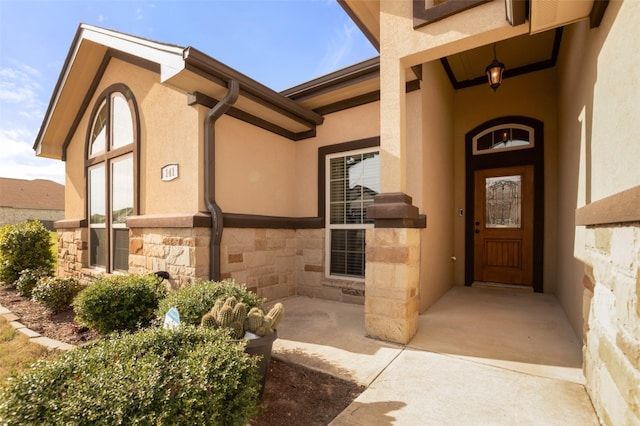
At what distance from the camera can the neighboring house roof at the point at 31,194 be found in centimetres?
2451

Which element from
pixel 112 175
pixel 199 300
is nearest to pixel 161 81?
pixel 199 300

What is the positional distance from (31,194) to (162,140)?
31116 mm

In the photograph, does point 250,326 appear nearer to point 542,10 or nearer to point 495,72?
point 542,10

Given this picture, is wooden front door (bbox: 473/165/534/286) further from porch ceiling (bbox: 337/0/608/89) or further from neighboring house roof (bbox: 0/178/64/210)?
neighboring house roof (bbox: 0/178/64/210)

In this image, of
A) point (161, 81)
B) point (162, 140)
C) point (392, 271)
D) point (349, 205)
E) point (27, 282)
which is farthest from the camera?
point (27, 282)

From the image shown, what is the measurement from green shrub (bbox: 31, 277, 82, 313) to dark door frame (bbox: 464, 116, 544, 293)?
24.0 feet

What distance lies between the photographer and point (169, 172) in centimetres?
463

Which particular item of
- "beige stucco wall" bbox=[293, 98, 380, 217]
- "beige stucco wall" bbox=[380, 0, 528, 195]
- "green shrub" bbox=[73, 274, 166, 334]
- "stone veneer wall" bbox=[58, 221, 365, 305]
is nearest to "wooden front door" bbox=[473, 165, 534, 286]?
"beige stucco wall" bbox=[293, 98, 380, 217]

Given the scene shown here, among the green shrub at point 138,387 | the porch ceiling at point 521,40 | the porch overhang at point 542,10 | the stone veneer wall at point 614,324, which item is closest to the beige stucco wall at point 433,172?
the porch ceiling at point 521,40

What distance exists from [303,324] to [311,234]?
6.16ft

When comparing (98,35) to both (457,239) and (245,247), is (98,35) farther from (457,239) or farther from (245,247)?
(457,239)

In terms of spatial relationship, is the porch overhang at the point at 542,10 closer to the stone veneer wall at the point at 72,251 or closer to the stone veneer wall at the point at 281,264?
the stone veneer wall at the point at 281,264

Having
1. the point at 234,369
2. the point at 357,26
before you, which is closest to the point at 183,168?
the point at 357,26

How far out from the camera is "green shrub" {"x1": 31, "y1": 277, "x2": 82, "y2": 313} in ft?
15.1
